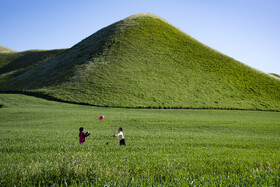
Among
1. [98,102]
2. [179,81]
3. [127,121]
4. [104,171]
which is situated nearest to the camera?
[104,171]

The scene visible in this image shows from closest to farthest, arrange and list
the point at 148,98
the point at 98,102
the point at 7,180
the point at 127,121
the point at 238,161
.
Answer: the point at 7,180, the point at 238,161, the point at 127,121, the point at 98,102, the point at 148,98

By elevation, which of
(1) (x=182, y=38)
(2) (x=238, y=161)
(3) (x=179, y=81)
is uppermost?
(1) (x=182, y=38)

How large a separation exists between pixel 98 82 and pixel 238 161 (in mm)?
63849

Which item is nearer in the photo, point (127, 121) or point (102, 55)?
point (127, 121)

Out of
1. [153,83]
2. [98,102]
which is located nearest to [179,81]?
[153,83]

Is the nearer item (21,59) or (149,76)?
(149,76)

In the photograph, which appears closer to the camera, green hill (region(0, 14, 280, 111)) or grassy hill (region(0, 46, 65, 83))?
green hill (region(0, 14, 280, 111))

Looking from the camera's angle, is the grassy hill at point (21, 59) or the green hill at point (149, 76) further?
the grassy hill at point (21, 59)

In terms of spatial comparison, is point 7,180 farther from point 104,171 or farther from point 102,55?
point 102,55

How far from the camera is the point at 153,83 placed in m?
72.6

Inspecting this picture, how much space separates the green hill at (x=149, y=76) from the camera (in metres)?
63.8

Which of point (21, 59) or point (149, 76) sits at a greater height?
point (21, 59)

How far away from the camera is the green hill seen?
2512 inches

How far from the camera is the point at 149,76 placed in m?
76.4
